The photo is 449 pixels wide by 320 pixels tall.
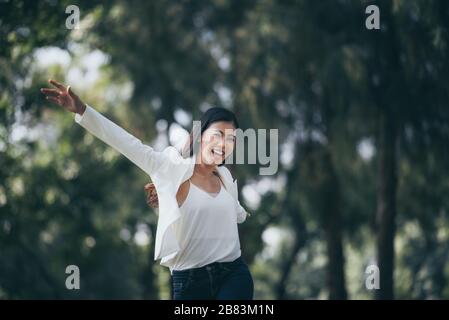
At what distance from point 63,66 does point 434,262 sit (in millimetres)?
8967

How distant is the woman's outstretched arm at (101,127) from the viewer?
4.22 metres

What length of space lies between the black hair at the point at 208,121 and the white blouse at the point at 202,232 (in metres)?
0.28

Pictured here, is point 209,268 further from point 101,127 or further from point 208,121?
point 101,127

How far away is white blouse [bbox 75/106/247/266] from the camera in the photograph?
13.9 feet

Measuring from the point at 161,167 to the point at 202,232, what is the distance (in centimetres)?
39

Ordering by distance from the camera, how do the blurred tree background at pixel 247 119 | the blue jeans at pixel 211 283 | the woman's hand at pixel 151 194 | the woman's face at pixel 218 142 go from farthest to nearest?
the blurred tree background at pixel 247 119, the woman's hand at pixel 151 194, the woman's face at pixel 218 142, the blue jeans at pixel 211 283

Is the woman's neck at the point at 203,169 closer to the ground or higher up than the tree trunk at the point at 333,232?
closer to the ground

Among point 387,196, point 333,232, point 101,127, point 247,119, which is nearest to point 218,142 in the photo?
point 101,127

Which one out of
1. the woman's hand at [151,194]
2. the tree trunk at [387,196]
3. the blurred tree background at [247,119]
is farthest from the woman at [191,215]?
the tree trunk at [387,196]

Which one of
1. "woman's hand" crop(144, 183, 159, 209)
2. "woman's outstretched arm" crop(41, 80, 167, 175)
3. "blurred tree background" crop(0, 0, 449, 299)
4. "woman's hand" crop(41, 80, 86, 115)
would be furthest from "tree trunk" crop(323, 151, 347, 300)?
"woman's hand" crop(41, 80, 86, 115)

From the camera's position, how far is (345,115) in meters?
14.4

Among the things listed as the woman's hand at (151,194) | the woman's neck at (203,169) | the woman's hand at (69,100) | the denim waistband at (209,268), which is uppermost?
the woman's hand at (69,100)

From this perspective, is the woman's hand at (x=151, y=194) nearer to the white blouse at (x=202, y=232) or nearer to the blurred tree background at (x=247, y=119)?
the white blouse at (x=202, y=232)
